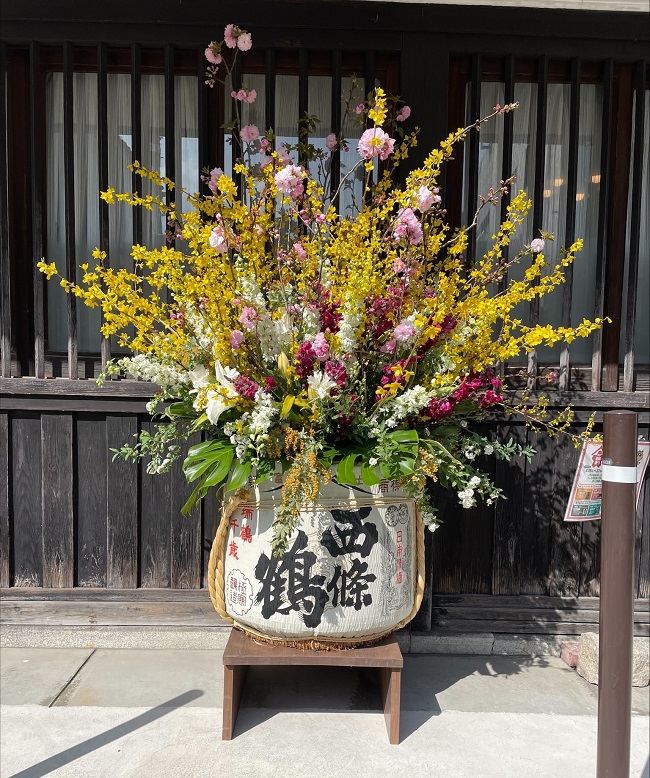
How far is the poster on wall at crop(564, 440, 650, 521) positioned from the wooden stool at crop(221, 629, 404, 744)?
0.91m

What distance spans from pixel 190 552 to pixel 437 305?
1.94 m

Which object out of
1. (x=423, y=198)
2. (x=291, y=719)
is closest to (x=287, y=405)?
(x=423, y=198)

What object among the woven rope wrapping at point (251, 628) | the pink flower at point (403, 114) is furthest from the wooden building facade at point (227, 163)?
the woven rope wrapping at point (251, 628)

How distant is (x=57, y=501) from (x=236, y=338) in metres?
1.72

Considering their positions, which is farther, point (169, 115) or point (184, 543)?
point (184, 543)

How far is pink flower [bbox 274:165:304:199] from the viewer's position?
2309 millimetres

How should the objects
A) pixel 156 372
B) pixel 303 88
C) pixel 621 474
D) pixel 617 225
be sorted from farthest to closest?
pixel 617 225 → pixel 303 88 → pixel 156 372 → pixel 621 474

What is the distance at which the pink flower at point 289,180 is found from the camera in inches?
90.9

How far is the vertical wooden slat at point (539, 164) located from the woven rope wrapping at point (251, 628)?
1.14m

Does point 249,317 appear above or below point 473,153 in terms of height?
below

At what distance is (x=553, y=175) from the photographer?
3.54 m

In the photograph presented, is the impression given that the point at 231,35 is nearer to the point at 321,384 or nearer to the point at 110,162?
the point at 110,162

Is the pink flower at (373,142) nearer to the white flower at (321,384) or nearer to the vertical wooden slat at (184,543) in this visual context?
the white flower at (321,384)

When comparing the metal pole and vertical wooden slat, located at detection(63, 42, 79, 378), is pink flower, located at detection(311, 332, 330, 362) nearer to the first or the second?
the metal pole
